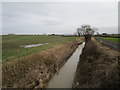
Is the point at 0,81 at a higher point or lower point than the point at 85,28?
lower

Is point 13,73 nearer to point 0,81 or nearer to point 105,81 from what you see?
point 0,81

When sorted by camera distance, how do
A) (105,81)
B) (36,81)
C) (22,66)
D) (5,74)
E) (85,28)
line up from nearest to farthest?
(105,81) → (5,74) → (36,81) → (22,66) → (85,28)

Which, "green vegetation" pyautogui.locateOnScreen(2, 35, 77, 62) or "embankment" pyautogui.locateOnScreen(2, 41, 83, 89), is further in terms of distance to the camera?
"green vegetation" pyautogui.locateOnScreen(2, 35, 77, 62)

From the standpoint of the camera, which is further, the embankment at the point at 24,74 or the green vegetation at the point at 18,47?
the green vegetation at the point at 18,47

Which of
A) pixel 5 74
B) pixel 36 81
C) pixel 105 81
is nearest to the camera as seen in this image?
pixel 105 81

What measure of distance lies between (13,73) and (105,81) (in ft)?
24.1

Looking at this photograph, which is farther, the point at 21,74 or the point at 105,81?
the point at 21,74

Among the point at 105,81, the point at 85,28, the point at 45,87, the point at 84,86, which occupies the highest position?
the point at 85,28

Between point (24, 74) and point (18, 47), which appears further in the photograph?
point (18, 47)

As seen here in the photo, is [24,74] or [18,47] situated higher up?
[18,47]

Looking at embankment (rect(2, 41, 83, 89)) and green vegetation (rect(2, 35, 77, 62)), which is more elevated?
green vegetation (rect(2, 35, 77, 62))

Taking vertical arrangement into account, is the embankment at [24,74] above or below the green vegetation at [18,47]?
below

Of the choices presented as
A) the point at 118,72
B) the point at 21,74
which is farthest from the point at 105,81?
the point at 21,74

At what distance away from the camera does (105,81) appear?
7.02 m
